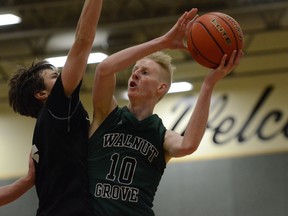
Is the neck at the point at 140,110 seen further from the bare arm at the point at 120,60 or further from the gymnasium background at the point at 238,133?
the gymnasium background at the point at 238,133

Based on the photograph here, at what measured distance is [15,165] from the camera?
Result: 13.1 m

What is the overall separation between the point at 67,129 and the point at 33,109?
0.37 metres

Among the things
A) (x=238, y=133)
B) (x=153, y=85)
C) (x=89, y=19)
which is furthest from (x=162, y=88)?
(x=238, y=133)

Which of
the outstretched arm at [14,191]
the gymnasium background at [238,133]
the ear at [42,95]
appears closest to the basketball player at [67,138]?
the ear at [42,95]

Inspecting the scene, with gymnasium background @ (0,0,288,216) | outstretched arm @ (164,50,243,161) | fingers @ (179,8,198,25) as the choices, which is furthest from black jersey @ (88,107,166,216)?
gymnasium background @ (0,0,288,216)

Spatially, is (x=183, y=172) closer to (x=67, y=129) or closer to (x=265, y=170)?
(x=265, y=170)

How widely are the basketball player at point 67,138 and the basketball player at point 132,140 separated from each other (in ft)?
0.28

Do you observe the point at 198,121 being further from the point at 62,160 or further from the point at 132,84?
the point at 62,160

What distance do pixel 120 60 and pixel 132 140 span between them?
424mm

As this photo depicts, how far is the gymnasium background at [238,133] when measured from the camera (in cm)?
1142

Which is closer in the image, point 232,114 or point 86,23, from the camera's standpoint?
point 86,23

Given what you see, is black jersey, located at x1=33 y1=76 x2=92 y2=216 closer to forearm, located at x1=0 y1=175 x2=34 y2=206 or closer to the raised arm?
the raised arm

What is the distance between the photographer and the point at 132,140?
3.26 metres

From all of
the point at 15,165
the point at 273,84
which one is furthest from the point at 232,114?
the point at 15,165
